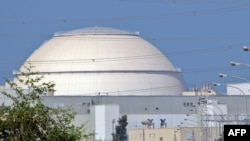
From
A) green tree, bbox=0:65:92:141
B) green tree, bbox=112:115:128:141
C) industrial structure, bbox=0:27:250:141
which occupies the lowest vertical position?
green tree, bbox=0:65:92:141

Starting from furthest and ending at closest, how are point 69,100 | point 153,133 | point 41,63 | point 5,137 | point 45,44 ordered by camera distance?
point 45,44 → point 41,63 → point 69,100 → point 153,133 → point 5,137

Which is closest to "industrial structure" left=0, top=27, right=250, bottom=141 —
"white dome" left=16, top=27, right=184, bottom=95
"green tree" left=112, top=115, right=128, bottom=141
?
"white dome" left=16, top=27, right=184, bottom=95

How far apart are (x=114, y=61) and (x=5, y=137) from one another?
126 m

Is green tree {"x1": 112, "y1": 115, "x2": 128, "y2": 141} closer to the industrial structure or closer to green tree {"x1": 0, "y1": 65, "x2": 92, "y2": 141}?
the industrial structure

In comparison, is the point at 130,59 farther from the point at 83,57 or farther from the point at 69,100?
the point at 69,100

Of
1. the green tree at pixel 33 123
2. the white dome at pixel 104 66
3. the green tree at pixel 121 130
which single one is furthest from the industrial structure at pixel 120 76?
the green tree at pixel 33 123

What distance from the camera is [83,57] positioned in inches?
6058

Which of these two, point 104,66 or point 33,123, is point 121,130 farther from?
point 33,123

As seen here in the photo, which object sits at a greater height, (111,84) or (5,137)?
(111,84)

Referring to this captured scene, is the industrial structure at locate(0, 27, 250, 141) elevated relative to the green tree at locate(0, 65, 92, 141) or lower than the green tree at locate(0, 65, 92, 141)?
elevated

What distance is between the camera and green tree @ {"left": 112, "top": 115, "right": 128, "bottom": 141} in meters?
121

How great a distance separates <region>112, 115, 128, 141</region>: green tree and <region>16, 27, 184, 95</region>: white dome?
73.1 feet

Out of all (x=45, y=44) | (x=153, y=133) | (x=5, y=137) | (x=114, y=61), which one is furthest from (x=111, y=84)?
(x=5, y=137)

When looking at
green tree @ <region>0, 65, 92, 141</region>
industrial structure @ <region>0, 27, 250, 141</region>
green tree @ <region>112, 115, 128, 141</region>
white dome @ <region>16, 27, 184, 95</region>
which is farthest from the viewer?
white dome @ <region>16, 27, 184, 95</region>
